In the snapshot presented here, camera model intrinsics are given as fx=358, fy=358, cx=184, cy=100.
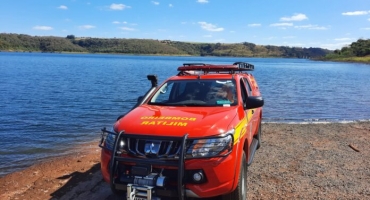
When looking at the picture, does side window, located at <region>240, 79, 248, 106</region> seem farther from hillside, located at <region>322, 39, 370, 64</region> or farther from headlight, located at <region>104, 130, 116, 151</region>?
hillside, located at <region>322, 39, 370, 64</region>

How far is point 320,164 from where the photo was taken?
7.48m

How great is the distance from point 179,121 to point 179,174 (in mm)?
861

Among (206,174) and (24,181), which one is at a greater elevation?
(206,174)

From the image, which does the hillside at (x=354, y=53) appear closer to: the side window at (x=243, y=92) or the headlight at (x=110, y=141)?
the side window at (x=243, y=92)

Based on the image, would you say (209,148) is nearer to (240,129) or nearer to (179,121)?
(179,121)

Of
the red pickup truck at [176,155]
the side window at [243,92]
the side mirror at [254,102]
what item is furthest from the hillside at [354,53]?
the red pickup truck at [176,155]

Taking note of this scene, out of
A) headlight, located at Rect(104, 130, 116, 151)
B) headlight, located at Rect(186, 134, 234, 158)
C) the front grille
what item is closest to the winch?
the front grille

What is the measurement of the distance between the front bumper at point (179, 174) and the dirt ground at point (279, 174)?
4.73 feet

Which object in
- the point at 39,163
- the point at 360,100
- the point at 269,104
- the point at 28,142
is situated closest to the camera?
the point at 39,163

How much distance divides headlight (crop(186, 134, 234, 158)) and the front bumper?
0.06m

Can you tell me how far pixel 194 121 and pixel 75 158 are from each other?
5085 millimetres

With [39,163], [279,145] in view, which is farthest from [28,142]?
[279,145]

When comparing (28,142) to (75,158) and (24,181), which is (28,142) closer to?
(75,158)

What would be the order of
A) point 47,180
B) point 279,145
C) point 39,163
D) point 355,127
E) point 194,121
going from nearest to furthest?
1. point 194,121
2. point 47,180
3. point 39,163
4. point 279,145
5. point 355,127
